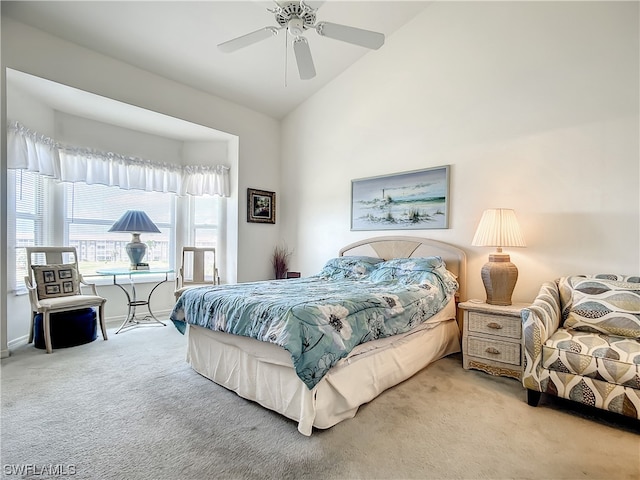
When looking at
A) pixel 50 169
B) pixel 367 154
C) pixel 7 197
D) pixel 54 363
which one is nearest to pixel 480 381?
pixel 367 154

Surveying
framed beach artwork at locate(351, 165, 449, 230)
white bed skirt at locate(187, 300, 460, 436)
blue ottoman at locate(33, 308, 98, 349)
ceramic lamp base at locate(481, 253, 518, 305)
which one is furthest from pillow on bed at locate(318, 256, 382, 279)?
blue ottoman at locate(33, 308, 98, 349)

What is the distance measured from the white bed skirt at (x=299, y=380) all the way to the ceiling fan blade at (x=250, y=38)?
2.27 m

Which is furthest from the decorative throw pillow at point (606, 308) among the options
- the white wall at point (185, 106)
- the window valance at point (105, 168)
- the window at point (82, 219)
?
the window at point (82, 219)

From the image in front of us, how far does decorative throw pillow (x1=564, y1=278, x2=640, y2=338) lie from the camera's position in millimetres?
2273

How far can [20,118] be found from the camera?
3.59m

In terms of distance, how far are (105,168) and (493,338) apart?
500cm

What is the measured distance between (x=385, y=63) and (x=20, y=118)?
4230mm

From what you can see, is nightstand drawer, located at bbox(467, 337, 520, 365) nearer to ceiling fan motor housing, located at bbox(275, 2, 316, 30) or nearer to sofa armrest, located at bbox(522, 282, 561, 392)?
sofa armrest, located at bbox(522, 282, 561, 392)

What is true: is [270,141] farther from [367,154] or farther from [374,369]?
[374,369]

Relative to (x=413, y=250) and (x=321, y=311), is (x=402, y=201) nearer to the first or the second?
(x=413, y=250)

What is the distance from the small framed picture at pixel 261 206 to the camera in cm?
518

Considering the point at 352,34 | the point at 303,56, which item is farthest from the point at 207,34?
the point at 352,34

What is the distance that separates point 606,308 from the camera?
237 centimetres

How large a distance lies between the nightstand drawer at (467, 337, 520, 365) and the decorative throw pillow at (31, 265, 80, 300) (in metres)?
4.27
